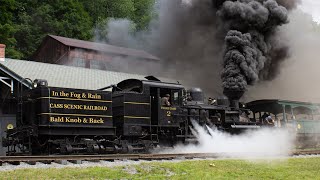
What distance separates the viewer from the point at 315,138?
26.7m

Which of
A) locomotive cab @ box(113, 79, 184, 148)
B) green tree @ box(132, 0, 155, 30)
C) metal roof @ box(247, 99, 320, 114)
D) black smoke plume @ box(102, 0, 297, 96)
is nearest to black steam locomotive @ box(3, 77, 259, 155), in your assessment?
locomotive cab @ box(113, 79, 184, 148)

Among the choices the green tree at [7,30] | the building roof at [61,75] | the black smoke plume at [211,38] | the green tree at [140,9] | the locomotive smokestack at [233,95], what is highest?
the green tree at [140,9]

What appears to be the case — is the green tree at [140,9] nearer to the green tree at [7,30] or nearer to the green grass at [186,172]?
the green tree at [7,30]

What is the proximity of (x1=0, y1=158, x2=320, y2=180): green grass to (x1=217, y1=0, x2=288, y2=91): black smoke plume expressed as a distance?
915 cm

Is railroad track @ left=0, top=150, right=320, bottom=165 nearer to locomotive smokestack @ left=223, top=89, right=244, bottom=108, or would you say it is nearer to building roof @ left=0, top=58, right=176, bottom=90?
locomotive smokestack @ left=223, top=89, right=244, bottom=108

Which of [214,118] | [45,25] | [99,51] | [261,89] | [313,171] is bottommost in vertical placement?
[313,171]

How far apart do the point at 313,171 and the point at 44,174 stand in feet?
25.0

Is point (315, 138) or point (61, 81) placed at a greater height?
point (61, 81)

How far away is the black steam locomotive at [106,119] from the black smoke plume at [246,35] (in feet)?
10.3

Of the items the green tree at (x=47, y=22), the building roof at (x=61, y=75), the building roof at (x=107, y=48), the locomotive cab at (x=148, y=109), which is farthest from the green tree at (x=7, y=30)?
the locomotive cab at (x=148, y=109)

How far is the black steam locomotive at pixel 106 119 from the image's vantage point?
14.4 meters

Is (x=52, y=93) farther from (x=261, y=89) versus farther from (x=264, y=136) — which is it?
(x=261, y=89)

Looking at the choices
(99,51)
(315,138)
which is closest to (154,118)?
(315,138)

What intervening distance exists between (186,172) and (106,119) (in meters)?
5.88
